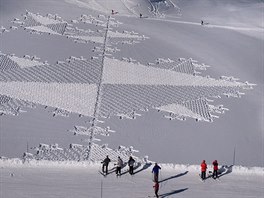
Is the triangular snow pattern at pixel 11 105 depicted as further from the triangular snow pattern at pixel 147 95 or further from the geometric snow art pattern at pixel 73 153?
the triangular snow pattern at pixel 147 95

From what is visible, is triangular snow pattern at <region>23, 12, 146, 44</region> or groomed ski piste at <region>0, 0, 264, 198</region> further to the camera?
triangular snow pattern at <region>23, 12, 146, 44</region>

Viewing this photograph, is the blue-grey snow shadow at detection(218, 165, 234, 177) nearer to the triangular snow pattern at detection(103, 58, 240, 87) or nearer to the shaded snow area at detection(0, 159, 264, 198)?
the shaded snow area at detection(0, 159, 264, 198)

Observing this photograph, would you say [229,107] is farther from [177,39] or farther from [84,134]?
[177,39]

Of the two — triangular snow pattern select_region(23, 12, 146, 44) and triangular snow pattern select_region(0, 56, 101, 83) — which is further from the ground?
triangular snow pattern select_region(23, 12, 146, 44)

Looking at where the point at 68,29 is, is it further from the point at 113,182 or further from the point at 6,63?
the point at 113,182

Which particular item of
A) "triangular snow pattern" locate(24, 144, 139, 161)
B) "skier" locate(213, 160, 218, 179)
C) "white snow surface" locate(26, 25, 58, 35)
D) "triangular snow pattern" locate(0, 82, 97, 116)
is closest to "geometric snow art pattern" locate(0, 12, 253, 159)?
"triangular snow pattern" locate(0, 82, 97, 116)

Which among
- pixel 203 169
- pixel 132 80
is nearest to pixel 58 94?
pixel 132 80

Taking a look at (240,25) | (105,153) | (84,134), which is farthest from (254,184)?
(240,25)
